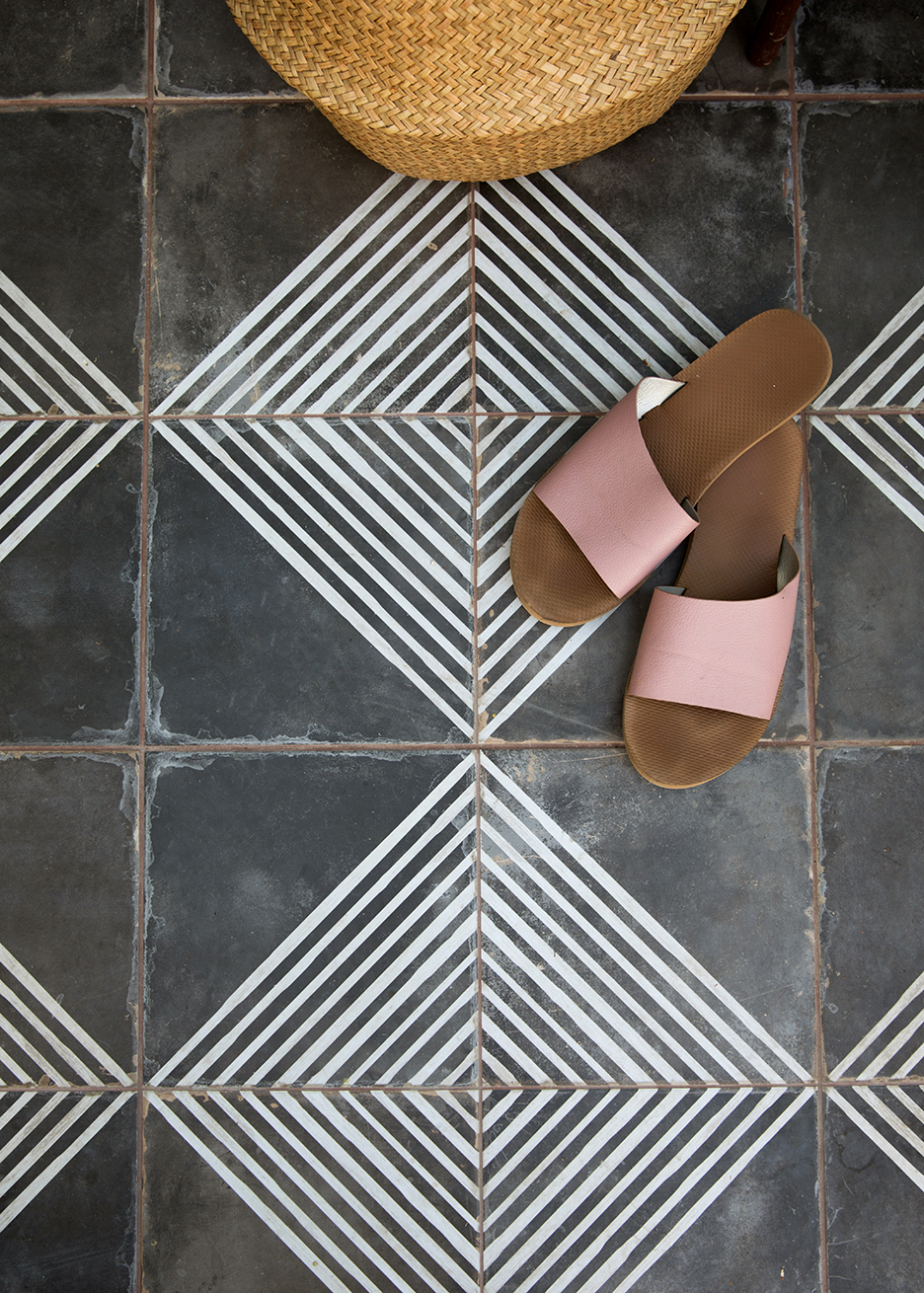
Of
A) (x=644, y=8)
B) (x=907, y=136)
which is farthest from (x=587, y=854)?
(x=907, y=136)

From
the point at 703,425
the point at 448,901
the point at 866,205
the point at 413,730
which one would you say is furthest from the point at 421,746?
the point at 866,205

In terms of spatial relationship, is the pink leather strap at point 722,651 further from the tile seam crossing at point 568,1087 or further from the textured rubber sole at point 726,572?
the tile seam crossing at point 568,1087

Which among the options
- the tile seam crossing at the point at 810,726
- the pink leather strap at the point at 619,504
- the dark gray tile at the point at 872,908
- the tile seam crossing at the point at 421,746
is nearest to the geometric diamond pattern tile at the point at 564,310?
the pink leather strap at the point at 619,504

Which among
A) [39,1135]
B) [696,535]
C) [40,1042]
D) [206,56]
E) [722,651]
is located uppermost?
[206,56]

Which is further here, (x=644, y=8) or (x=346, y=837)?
(x=346, y=837)

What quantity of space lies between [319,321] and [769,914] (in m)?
1.27

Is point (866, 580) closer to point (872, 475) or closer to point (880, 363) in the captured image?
point (872, 475)

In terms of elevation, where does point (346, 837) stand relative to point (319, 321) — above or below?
below

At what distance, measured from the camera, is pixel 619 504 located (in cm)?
128

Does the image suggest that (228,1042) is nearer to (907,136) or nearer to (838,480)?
(838,480)

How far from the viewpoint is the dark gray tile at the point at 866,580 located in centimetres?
137

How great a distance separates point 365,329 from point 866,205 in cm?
89

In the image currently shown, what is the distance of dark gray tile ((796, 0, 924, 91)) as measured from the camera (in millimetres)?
1403

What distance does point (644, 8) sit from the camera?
42.5 inches
